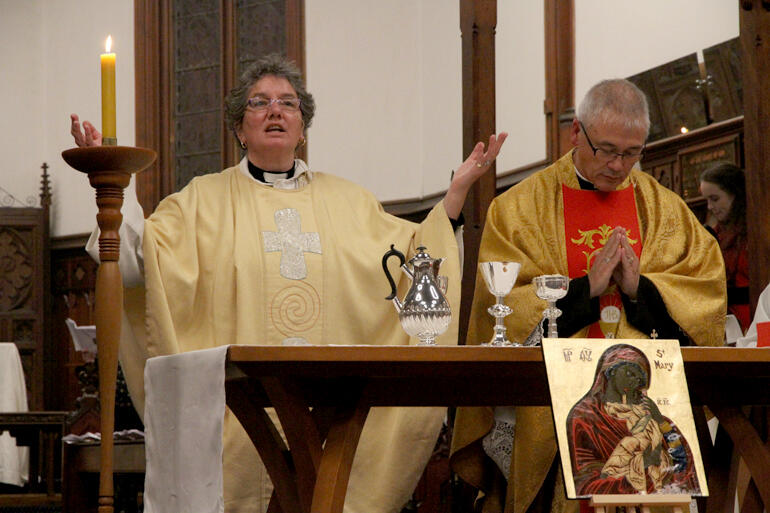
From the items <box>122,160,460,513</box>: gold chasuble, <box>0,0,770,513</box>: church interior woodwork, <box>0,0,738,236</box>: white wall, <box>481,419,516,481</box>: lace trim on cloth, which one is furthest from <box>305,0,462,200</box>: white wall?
<box>481,419,516,481</box>: lace trim on cloth

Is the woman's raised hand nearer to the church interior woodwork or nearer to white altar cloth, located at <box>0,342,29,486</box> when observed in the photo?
the church interior woodwork

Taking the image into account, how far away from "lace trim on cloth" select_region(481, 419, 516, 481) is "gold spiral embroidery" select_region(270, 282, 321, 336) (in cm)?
70

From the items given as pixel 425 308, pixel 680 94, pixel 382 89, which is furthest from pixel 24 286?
pixel 425 308

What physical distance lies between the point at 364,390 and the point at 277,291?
1.30 metres

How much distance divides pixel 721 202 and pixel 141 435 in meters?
2.69

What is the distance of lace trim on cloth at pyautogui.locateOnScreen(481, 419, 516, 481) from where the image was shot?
13.2 feet

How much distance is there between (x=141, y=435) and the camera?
18.1 ft

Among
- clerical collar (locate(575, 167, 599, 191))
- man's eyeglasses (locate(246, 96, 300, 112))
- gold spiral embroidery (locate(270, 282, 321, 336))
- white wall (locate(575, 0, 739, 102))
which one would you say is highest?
white wall (locate(575, 0, 739, 102))

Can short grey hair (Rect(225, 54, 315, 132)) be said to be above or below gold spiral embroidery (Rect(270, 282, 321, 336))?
above

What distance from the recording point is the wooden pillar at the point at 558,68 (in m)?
8.41

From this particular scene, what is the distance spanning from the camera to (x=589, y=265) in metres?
4.05

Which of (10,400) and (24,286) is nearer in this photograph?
(10,400)

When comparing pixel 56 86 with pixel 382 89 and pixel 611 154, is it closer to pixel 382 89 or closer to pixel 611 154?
pixel 382 89

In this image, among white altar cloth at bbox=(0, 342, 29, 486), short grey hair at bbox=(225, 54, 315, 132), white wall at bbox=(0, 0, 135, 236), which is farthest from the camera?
white wall at bbox=(0, 0, 135, 236)
